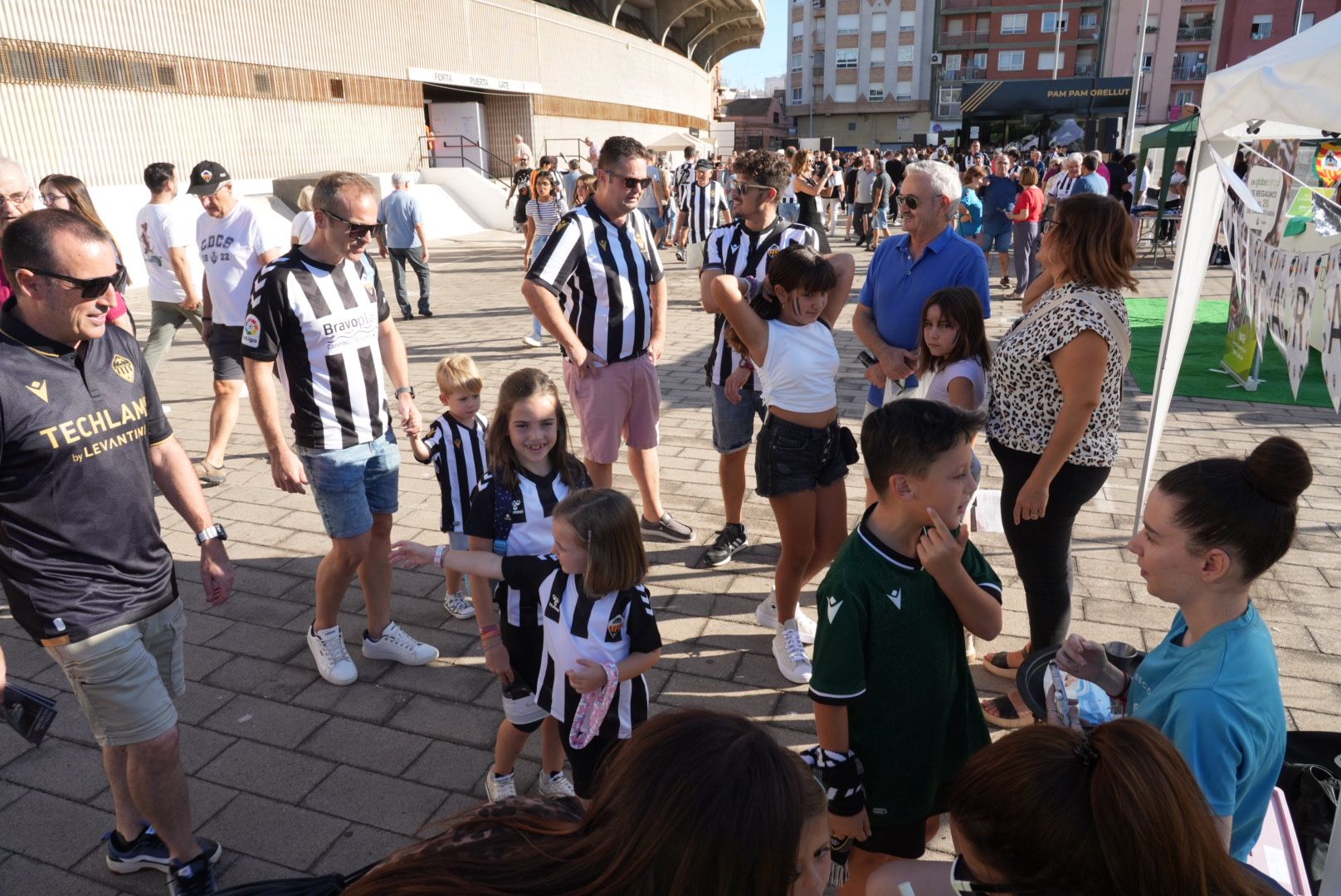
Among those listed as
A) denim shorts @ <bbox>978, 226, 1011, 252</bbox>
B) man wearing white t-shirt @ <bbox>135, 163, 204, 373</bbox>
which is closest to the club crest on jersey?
man wearing white t-shirt @ <bbox>135, 163, 204, 373</bbox>

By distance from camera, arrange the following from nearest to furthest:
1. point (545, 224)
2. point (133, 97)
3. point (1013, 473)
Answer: point (1013, 473) → point (545, 224) → point (133, 97)

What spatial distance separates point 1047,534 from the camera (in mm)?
3143

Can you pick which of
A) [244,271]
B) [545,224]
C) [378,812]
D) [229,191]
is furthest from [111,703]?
[545,224]

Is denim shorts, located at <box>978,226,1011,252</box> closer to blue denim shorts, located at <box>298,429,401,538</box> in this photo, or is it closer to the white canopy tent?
the white canopy tent

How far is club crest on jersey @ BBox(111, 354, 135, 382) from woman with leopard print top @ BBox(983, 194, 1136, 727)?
2951mm

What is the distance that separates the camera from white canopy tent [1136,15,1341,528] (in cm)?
284

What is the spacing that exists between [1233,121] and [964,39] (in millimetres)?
76183

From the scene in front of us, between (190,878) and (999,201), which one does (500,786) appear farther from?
(999,201)

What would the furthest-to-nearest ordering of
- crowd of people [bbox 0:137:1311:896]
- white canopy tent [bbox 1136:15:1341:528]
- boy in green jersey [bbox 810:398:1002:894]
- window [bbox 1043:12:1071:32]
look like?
window [bbox 1043:12:1071:32], white canopy tent [bbox 1136:15:1341:528], boy in green jersey [bbox 810:398:1002:894], crowd of people [bbox 0:137:1311:896]

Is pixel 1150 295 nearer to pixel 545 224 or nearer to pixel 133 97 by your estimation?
pixel 545 224

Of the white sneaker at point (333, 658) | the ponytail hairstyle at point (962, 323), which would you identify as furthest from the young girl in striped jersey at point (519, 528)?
the ponytail hairstyle at point (962, 323)

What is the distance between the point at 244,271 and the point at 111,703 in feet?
13.3

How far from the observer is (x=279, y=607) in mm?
4277

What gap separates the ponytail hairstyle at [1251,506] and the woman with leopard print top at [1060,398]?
1093 millimetres
